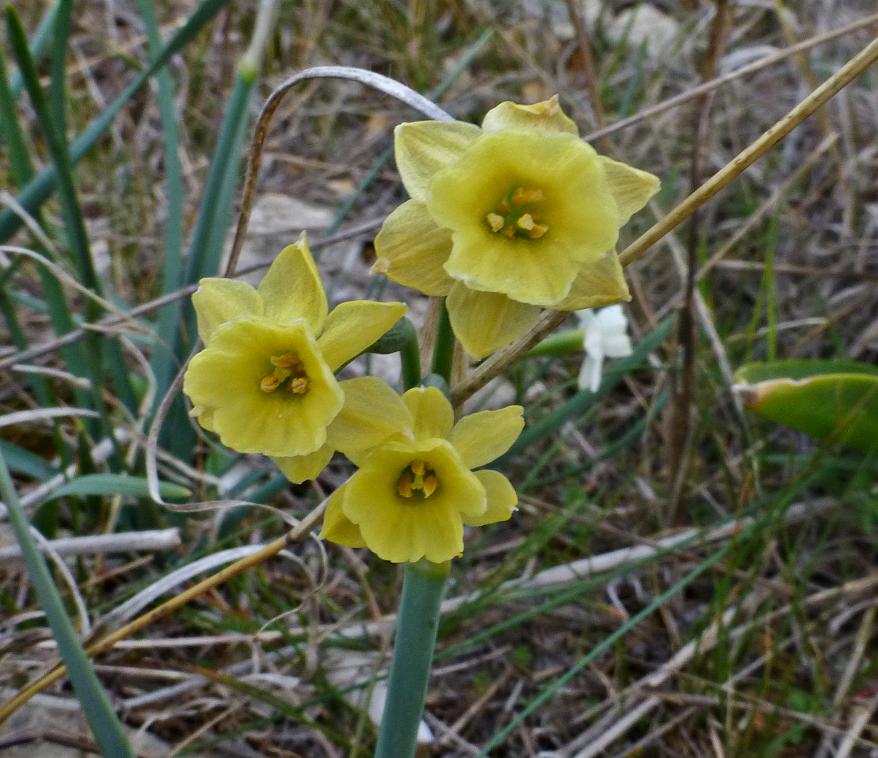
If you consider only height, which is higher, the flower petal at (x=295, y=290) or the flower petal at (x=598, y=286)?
the flower petal at (x=598, y=286)

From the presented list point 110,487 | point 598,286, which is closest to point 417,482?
point 598,286

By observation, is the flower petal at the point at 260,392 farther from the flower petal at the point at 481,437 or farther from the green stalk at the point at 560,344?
the green stalk at the point at 560,344

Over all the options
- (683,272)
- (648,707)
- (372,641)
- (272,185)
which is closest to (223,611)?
(372,641)

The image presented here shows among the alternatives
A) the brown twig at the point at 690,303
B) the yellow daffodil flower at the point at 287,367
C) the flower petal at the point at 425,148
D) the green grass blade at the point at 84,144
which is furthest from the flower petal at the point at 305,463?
the brown twig at the point at 690,303

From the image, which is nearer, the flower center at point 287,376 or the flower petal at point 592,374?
the flower center at point 287,376

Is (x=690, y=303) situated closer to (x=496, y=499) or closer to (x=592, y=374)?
(x=592, y=374)

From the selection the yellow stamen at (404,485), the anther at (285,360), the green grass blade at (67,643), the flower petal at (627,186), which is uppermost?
the flower petal at (627,186)
